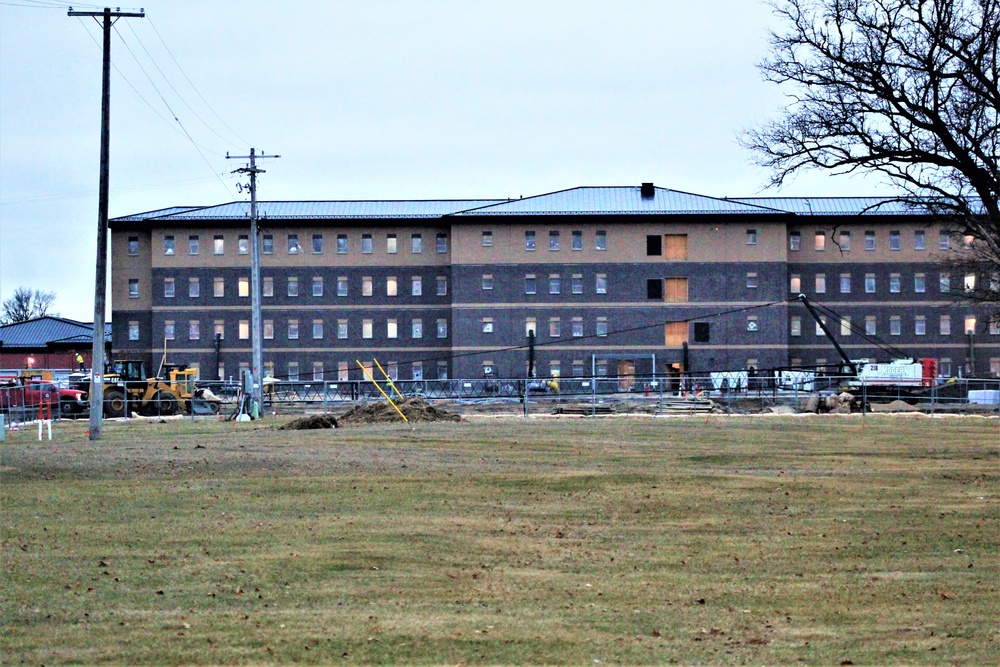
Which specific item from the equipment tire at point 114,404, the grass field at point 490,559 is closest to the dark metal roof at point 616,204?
the equipment tire at point 114,404

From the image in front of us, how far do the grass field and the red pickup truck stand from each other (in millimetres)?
21009

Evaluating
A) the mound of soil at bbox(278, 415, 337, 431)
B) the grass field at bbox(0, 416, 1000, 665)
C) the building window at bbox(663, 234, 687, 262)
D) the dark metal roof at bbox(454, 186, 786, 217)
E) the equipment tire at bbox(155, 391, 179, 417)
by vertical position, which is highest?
the dark metal roof at bbox(454, 186, 786, 217)

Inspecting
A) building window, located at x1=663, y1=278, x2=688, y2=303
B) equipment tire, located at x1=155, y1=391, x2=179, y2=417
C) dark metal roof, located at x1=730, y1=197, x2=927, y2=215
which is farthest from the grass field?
dark metal roof, located at x1=730, y1=197, x2=927, y2=215

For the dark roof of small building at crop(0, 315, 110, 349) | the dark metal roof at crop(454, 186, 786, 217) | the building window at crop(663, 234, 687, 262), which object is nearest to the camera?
the dark metal roof at crop(454, 186, 786, 217)

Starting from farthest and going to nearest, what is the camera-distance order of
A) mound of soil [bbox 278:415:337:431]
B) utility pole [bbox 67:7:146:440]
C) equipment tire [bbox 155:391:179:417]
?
equipment tire [bbox 155:391:179:417] < mound of soil [bbox 278:415:337:431] < utility pole [bbox 67:7:146:440]

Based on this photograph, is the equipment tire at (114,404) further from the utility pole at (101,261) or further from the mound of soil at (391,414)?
the utility pole at (101,261)

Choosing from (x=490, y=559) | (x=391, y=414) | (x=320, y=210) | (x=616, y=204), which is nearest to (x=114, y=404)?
(x=391, y=414)

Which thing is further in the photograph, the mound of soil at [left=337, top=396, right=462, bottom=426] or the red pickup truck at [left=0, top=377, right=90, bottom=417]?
the red pickup truck at [left=0, top=377, right=90, bottom=417]

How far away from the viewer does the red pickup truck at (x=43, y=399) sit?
4847 centimetres

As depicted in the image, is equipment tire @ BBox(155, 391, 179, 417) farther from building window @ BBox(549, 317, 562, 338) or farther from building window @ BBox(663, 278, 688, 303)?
building window @ BBox(663, 278, 688, 303)

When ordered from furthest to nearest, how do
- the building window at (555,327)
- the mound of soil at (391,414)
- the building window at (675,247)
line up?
the building window at (675,247)
the building window at (555,327)
the mound of soil at (391,414)

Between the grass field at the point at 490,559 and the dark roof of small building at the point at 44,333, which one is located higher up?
the dark roof of small building at the point at 44,333

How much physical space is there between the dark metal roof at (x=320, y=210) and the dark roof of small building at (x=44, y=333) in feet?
87.6

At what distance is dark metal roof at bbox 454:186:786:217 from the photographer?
96500 millimetres
